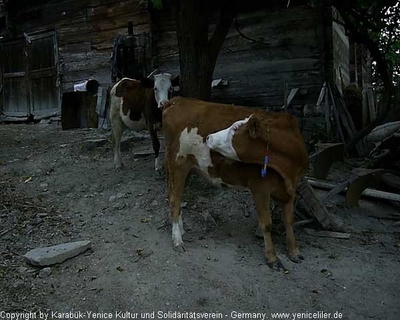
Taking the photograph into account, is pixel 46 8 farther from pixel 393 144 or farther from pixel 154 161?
pixel 393 144

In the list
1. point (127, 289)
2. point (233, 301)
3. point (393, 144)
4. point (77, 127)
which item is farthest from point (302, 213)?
point (77, 127)

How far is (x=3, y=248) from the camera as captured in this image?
446 centimetres

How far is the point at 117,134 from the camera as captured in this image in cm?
751

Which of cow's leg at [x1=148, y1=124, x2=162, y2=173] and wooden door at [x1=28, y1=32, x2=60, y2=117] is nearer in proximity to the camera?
cow's leg at [x1=148, y1=124, x2=162, y2=173]

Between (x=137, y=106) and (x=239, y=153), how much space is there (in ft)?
12.4

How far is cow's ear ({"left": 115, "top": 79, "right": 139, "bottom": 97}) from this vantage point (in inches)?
298

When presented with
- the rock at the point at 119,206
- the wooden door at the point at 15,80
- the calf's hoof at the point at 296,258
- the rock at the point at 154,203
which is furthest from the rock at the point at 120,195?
the wooden door at the point at 15,80

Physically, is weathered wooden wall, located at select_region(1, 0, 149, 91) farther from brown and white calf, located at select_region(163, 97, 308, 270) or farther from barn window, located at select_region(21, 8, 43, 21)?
brown and white calf, located at select_region(163, 97, 308, 270)

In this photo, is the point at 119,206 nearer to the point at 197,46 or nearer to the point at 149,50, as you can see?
the point at 197,46

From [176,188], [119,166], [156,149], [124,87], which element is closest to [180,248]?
[176,188]

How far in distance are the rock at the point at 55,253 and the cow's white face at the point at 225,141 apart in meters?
1.58

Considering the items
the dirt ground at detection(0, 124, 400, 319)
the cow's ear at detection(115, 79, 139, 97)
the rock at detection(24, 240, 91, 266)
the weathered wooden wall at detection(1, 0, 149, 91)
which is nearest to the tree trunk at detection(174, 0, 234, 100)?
the dirt ground at detection(0, 124, 400, 319)

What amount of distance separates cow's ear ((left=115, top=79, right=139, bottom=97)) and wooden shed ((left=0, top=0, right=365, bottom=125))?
1.99 m

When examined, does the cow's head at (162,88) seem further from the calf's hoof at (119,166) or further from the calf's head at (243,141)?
the calf's head at (243,141)
